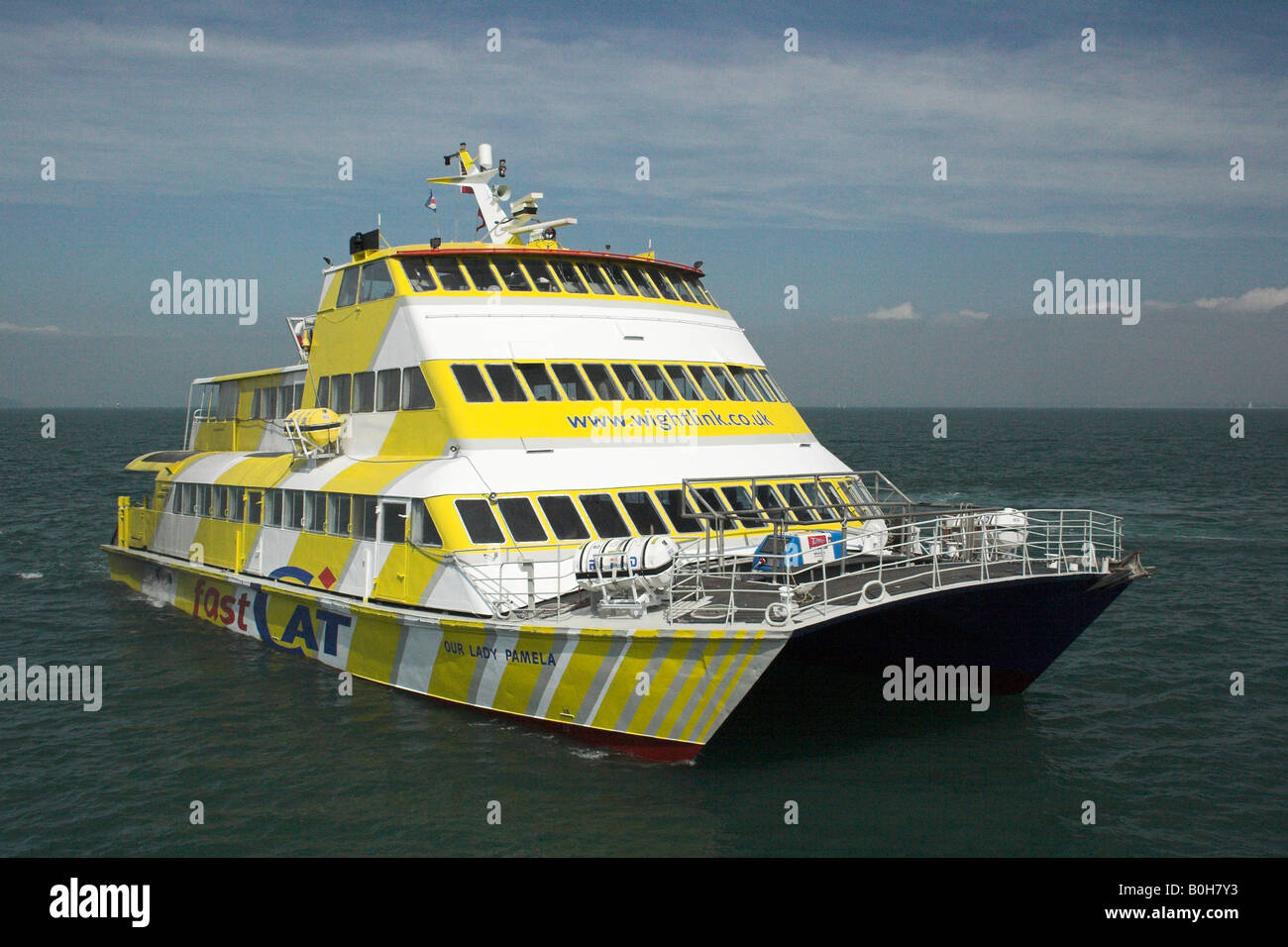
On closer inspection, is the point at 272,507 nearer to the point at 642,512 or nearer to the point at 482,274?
the point at 482,274

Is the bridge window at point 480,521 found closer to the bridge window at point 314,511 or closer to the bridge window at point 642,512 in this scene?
the bridge window at point 642,512

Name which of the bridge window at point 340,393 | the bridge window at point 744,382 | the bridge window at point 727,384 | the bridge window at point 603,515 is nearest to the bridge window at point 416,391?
the bridge window at point 340,393

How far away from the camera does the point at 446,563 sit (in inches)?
538

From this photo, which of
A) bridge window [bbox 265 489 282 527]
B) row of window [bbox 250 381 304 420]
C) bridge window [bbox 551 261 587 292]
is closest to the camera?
bridge window [bbox 551 261 587 292]

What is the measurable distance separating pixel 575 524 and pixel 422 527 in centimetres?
198

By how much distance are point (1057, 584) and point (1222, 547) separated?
1979 centimetres

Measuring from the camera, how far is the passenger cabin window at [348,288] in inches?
683

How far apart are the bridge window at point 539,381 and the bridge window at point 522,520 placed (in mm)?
1966

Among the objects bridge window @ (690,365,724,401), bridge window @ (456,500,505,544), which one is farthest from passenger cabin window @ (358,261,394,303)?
bridge window @ (690,365,724,401)

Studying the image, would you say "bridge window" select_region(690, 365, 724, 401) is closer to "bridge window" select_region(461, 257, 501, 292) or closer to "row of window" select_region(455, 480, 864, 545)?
"row of window" select_region(455, 480, 864, 545)

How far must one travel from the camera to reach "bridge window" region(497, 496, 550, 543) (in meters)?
13.9

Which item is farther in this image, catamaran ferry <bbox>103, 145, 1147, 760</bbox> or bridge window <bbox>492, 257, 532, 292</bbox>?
bridge window <bbox>492, 257, 532, 292</bbox>
